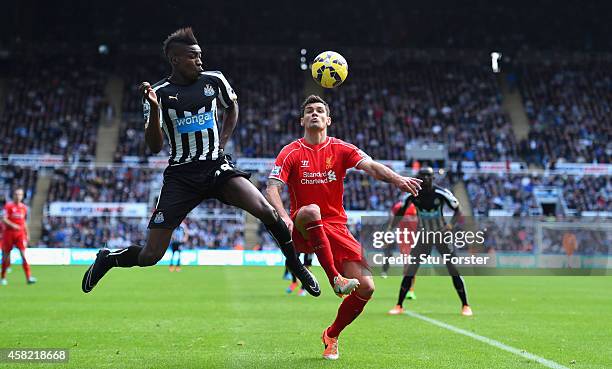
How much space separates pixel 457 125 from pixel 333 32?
10009mm

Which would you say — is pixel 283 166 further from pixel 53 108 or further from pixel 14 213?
pixel 53 108

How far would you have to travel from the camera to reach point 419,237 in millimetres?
14242

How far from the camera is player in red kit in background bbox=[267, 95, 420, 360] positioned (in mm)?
8320

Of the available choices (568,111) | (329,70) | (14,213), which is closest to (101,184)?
(14,213)

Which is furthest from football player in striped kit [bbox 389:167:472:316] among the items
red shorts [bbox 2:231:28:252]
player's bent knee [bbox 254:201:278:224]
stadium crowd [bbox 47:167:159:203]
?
stadium crowd [bbox 47:167:159:203]

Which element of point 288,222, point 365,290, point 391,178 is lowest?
point 365,290

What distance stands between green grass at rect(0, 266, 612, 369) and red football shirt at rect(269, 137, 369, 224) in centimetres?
Result: 155

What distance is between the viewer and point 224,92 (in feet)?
27.1

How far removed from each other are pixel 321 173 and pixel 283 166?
0.39 metres

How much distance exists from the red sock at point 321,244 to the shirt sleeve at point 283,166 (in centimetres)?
58

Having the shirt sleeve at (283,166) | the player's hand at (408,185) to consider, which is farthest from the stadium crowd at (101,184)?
the player's hand at (408,185)

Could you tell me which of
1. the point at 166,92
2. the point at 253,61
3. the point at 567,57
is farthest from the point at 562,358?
the point at 567,57

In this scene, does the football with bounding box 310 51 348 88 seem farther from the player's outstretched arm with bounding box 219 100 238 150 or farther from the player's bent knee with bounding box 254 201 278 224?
the player's bent knee with bounding box 254 201 278 224

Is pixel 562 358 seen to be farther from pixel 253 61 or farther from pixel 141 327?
pixel 253 61
